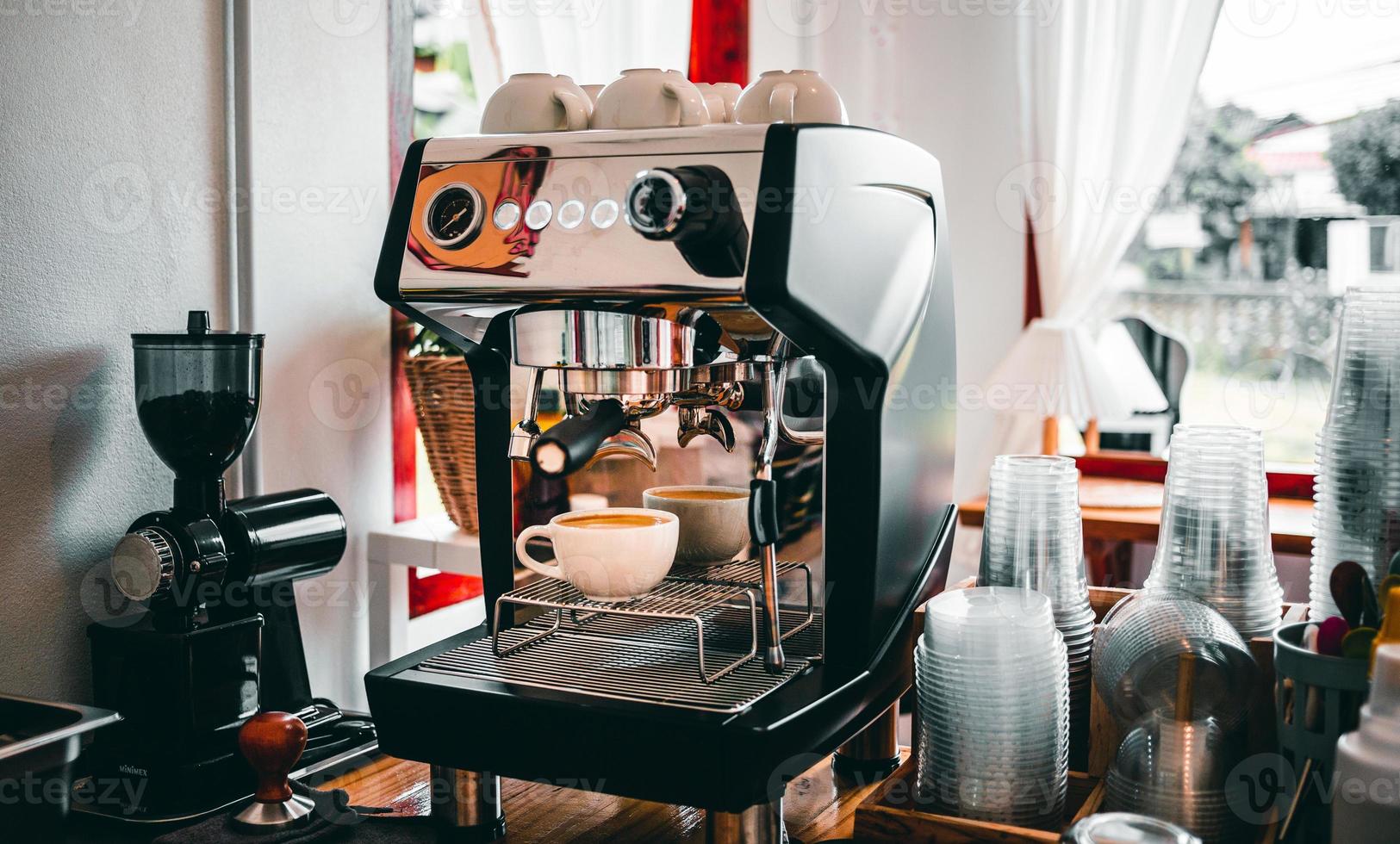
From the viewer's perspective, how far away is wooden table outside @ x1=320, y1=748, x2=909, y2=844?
846 millimetres

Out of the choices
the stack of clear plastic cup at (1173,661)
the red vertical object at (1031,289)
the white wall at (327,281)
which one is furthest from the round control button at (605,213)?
the red vertical object at (1031,289)

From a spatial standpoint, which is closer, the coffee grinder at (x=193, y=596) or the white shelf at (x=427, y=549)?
the coffee grinder at (x=193, y=596)

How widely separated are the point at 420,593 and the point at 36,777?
0.75m

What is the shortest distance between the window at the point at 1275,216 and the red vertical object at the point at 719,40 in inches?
34.9

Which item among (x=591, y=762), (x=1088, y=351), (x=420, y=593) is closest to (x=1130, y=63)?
(x=1088, y=351)

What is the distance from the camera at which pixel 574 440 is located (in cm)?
73

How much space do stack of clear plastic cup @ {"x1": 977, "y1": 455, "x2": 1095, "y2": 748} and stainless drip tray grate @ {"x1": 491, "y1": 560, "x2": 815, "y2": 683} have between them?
0.49 feet

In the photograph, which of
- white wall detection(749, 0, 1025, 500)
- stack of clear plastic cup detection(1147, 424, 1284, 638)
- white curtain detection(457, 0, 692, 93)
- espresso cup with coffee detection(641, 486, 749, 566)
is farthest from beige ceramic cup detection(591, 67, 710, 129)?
white wall detection(749, 0, 1025, 500)

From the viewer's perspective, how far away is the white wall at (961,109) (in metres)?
2.35

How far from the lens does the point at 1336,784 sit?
601 millimetres

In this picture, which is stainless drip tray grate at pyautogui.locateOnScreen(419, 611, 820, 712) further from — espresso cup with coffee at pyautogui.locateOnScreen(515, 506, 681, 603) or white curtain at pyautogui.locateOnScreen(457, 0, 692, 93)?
white curtain at pyautogui.locateOnScreen(457, 0, 692, 93)

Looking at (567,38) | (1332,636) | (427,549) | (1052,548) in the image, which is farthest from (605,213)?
(567,38)

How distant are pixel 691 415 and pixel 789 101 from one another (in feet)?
0.78

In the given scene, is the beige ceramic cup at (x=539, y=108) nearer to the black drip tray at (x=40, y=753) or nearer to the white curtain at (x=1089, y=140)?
the black drip tray at (x=40, y=753)
